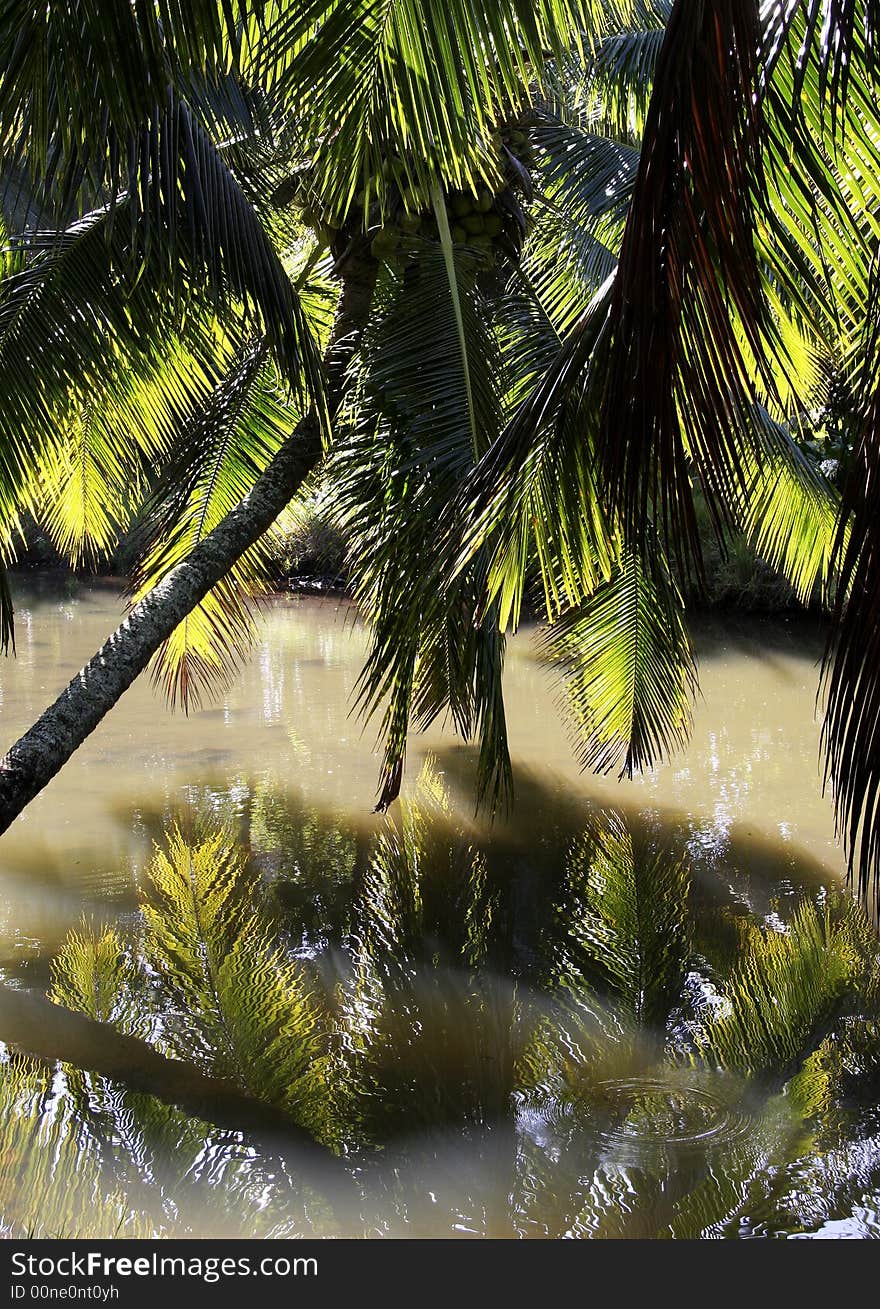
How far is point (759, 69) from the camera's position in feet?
6.13

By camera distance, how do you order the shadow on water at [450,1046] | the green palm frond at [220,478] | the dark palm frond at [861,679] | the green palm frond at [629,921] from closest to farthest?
the dark palm frond at [861,679]
the shadow on water at [450,1046]
the green palm frond at [629,921]
the green palm frond at [220,478]

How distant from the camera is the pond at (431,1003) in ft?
12.0

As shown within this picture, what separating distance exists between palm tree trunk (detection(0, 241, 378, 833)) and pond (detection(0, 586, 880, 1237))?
123 cm

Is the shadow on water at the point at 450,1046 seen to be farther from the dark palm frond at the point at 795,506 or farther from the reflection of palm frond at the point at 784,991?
the dark palm frond at the point at 795,506

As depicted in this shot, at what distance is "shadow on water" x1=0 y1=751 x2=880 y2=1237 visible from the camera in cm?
362

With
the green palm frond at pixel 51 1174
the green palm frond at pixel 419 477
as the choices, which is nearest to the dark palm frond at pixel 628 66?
the green palm frond at pixel 419 477

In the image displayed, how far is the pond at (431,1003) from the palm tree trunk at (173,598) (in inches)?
48.3

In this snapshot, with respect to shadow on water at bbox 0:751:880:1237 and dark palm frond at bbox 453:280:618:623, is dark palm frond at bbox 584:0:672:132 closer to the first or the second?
dark palm frond at bbox 453:280:618:623

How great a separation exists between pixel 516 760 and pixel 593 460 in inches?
240

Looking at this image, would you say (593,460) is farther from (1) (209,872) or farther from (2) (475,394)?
(1) (209,872)

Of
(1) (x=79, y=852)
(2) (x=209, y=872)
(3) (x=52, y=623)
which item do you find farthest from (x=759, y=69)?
(3) (x=52, y=623)

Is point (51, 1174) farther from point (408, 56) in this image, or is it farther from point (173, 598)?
point (408, 56)

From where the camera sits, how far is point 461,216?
5.45m

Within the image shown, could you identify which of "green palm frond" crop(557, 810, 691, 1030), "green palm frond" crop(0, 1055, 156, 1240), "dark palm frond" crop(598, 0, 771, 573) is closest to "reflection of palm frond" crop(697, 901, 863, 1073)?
"green palm frond" crop(557, 810, 691, 1030)
